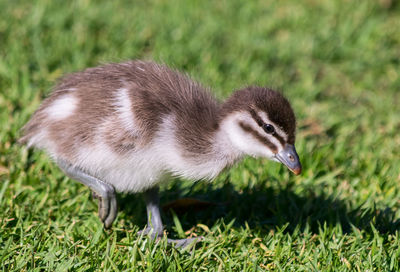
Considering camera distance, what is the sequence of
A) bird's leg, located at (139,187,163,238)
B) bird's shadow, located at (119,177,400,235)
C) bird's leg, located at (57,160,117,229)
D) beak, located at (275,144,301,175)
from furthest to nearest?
bird's shadow, located at (119,177,400,235) → bird's leg, located at (139,187,163,238) → bird's leg, located at (57,160,117,229) → beak, located at (275,144,301,175)

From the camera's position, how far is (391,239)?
4.30 metres

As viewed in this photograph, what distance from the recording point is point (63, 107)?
13.4ft

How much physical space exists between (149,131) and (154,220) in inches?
28.2

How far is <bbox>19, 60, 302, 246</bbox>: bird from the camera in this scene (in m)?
3.92

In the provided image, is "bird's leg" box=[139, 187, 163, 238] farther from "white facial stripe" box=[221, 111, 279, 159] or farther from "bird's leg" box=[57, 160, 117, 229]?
"white facial stripe" box=[221, 111, 279, 159]

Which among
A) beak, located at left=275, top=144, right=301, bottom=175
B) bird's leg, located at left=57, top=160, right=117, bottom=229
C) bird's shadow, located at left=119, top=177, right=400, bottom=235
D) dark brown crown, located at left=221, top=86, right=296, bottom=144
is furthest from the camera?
bird's shadow, located at left=119, top=177, right=400, bottom=235

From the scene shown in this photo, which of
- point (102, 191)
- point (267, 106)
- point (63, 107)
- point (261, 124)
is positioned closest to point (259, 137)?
point (261, 124)

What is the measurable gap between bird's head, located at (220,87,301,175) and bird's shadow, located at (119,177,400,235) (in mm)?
630

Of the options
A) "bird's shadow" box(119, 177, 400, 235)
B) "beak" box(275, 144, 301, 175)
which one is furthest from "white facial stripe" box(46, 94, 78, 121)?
"beak" box(275, 144, 301, 175)

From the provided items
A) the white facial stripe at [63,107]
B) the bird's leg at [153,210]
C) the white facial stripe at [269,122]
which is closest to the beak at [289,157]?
the white facial stripe at [269,122]

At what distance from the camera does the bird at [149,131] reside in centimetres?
392

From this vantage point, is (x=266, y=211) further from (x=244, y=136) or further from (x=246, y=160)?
(x=244, y=136)

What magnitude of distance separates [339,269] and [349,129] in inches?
89.5

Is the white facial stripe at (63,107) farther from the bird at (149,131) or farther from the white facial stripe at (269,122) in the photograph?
the white facial stripe at (269,122)
